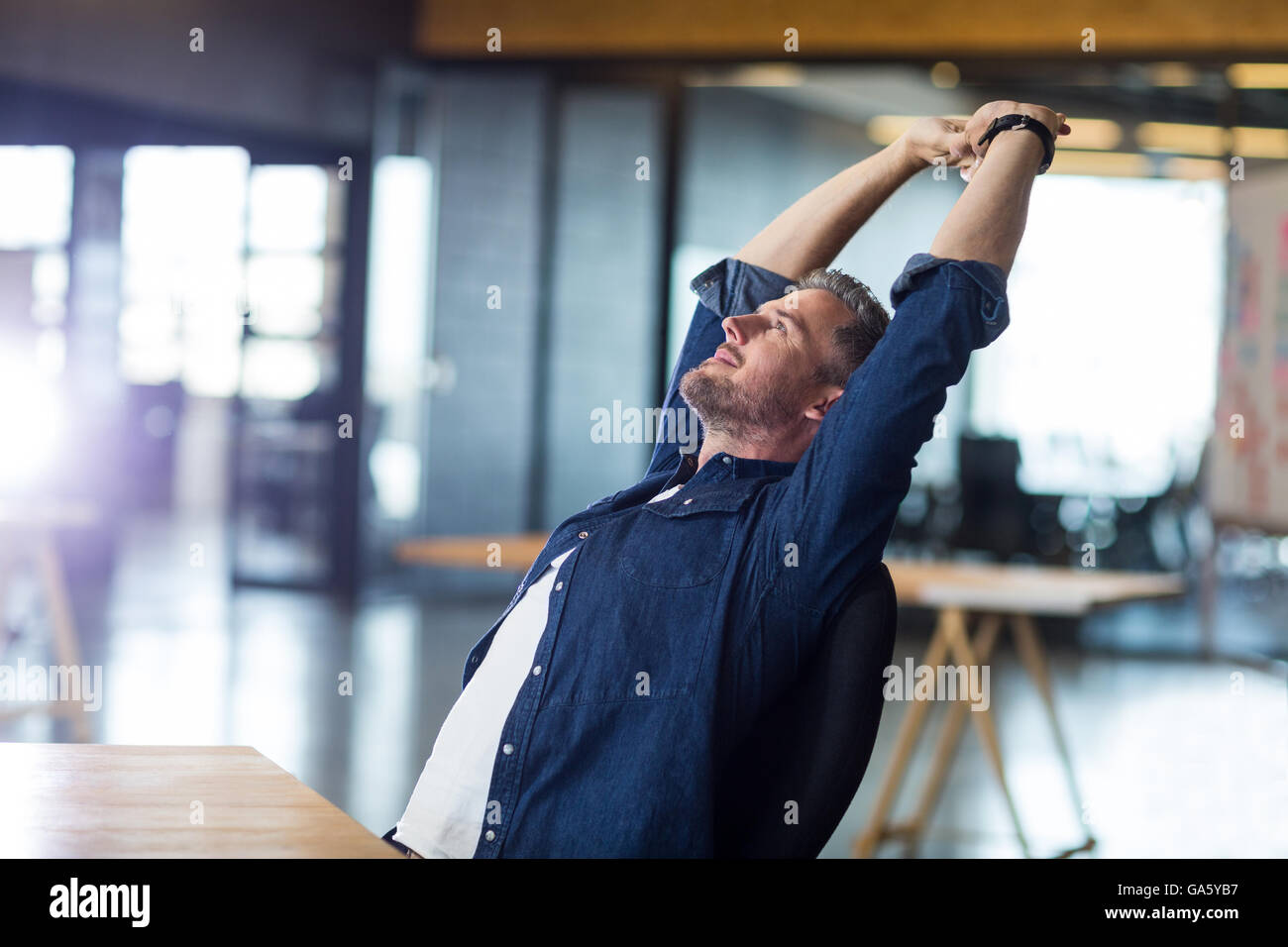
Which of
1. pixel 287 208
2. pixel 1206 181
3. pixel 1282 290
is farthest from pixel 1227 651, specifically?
pixel 287 208

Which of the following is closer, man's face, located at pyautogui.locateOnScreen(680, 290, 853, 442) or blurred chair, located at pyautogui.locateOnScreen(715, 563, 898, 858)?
blurred chair, located at pyautogui.locateOnScreen(715, 563, 898, 858)

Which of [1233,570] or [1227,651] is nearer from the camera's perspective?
[1227,651]

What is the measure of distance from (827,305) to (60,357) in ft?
20.4

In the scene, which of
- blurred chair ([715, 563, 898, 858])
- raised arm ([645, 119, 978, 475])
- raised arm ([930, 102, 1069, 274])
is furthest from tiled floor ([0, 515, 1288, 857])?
raised arm ([930, 102, 1069, 274])

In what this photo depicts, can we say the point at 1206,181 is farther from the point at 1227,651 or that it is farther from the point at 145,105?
the point at 145,105

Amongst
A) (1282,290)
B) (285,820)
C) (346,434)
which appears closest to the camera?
(285,820)

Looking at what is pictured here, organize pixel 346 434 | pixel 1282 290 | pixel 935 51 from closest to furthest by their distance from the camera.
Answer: pixel 1282 290 < pixel 935 51 < pixel 346 434

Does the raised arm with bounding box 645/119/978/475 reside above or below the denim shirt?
above

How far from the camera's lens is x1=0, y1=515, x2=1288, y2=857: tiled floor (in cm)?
357

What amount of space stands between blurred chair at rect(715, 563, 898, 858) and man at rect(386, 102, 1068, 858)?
25 mm

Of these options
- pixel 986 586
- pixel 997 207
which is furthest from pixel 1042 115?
pixel 986 586

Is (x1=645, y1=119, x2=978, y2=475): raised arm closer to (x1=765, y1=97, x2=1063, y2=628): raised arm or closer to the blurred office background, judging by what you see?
(x1=765, y1=97, x2=1063, y2=628): raised arm

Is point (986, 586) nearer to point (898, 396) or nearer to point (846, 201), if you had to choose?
point (846, 201)
